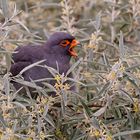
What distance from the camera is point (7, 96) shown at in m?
3.76

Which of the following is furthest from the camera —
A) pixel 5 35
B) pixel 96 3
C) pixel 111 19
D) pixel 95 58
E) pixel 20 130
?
pixel 96 3

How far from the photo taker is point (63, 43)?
531 cm

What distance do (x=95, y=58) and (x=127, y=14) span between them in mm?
997

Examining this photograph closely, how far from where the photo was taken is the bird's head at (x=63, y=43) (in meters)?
5.20

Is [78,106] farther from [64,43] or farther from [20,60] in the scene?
[64,43]

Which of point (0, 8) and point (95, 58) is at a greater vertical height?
point (0, 8)

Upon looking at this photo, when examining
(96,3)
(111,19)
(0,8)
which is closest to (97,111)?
(0,8)

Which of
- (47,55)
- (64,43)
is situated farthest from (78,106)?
(64,43)

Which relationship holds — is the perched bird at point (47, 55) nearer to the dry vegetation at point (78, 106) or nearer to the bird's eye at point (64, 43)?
the bird's eye at point (64, 43)

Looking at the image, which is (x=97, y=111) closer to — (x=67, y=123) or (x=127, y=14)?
(x=67, y=123)

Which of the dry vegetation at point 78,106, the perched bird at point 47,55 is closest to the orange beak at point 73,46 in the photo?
the perched bird at point 47,55

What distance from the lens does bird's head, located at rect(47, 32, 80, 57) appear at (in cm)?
520

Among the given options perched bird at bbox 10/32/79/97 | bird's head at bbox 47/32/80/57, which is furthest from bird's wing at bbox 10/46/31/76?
bird's head at bbox 47/32/80/57

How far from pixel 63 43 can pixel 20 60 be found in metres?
0.48
